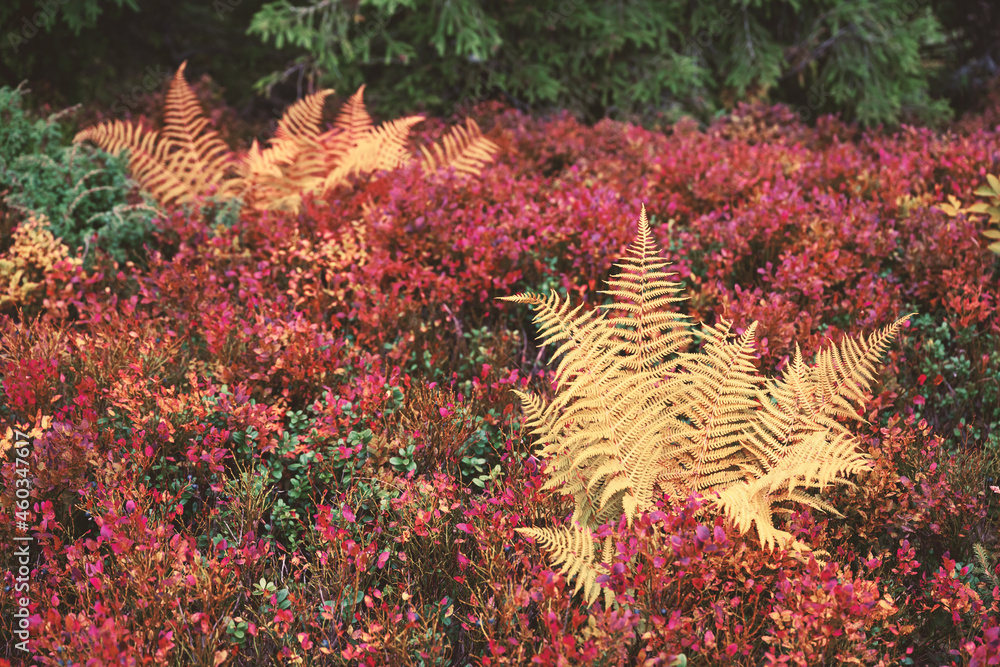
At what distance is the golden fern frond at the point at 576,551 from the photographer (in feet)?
6.90

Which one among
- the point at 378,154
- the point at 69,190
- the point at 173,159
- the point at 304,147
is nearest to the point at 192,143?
the point at 173,159

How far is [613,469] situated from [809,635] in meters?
0.75

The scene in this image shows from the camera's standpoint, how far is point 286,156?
17.7 ft

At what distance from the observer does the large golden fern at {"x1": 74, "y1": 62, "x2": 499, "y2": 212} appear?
5.28 m

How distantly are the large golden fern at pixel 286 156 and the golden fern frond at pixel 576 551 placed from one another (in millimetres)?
3554

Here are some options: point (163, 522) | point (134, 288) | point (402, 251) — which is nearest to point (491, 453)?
point (163, 522)

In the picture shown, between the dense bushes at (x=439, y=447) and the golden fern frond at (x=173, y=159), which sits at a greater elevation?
the golden fern frond at (x=173, y=159)

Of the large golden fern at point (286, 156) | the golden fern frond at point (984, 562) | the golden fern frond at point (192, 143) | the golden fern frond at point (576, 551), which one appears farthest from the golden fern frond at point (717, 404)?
the golden fern frond at point (192, 143)

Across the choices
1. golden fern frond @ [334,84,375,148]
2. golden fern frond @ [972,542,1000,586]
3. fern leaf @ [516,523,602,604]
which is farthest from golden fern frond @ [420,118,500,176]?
golden fern frond @ [972,542,1000,586]

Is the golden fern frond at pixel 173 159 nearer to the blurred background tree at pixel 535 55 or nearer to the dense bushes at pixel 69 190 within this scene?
the dense bushes at pixel 69 190

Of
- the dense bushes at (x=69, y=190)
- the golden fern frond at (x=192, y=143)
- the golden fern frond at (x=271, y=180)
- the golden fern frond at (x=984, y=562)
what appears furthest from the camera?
the golden fern frond at (x=192, y=143)

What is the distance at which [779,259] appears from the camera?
4.16 m

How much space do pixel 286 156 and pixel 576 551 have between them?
4.37 meters

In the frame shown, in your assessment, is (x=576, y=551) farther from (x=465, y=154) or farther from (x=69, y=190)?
(x=69, y=190)
